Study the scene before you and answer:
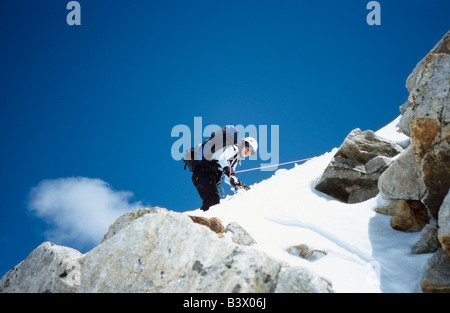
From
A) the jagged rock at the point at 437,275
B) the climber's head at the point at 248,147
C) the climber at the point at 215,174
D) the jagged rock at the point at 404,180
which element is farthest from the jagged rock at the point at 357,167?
the climber's head at the point at 248,147

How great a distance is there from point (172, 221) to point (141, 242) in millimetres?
597

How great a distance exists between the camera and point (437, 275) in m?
4.75

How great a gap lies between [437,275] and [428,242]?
116 cm

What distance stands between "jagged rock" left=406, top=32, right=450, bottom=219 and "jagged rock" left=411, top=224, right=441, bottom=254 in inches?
23.9

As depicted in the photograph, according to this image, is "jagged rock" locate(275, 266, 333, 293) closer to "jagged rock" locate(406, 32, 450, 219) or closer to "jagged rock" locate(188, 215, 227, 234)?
"jagged rock" locate(188, 215, 227, 234)

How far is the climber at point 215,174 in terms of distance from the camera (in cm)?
1290

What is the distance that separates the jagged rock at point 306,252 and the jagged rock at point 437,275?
1879 millimetres

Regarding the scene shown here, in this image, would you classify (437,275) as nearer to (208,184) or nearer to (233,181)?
(208,184)

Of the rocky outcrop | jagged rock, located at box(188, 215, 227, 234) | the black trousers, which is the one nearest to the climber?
the black trousers

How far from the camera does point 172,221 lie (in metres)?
4.96

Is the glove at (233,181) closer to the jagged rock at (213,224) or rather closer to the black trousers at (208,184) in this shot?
the black trousers at (208,184)

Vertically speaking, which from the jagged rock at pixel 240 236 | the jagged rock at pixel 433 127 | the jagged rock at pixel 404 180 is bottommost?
the jagged rock at pixel 240 236
